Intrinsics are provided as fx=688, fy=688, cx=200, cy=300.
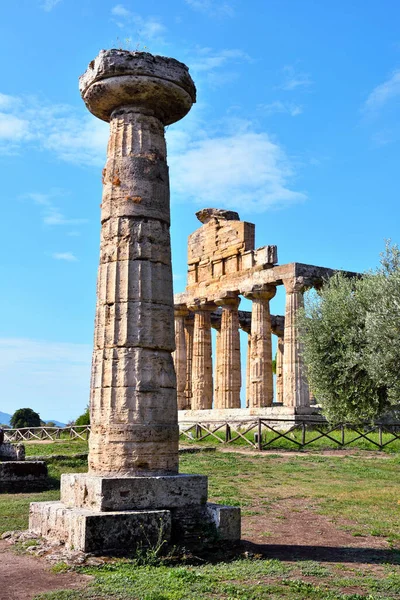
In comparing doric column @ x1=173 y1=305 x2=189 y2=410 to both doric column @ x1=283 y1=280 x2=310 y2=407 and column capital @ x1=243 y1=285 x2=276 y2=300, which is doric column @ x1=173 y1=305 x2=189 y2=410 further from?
doric column @ x1=283 y1=280 x2=310 y2=407

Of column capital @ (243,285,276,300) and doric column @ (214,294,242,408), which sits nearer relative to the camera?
column capital @ (243,285,276,300)

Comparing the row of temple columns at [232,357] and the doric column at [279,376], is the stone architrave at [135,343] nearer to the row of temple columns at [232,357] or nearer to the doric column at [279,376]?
the row of temple columns at [232,357]

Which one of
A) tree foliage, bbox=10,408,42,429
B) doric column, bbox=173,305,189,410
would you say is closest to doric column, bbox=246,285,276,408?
doric column, bbox=173,305,189,410

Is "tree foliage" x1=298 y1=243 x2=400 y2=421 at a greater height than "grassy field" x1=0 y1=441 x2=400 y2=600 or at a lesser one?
greater

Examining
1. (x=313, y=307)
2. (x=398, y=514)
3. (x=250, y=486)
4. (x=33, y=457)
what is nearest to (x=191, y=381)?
(x=313, y=307)

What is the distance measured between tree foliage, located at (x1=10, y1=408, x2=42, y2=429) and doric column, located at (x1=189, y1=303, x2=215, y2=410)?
97.9ft

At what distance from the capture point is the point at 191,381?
39312 mm

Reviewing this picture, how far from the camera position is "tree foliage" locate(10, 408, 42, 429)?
62.5 metres

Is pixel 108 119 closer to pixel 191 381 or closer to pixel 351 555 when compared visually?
pixel 351 555

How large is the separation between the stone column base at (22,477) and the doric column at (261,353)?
19.1 meters

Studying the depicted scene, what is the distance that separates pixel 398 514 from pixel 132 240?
6587 millimetres

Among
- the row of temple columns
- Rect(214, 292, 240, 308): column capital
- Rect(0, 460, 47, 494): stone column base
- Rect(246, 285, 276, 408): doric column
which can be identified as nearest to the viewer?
Rect(0, 460, 47, 494): stone column base

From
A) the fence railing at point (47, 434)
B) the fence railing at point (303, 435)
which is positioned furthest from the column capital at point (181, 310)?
the fence railing at point (303, 435)

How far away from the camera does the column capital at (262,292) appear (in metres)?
33.0
